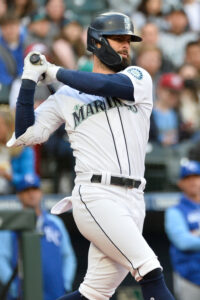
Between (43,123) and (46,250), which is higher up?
(43,123)

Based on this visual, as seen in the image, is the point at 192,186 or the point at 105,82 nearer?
the point at 105,82

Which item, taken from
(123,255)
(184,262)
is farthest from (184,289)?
(123,255)

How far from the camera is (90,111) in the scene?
4145 mm

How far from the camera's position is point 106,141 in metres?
4.09

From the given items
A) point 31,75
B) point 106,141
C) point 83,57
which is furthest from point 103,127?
point 83,57

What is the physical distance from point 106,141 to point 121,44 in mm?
527

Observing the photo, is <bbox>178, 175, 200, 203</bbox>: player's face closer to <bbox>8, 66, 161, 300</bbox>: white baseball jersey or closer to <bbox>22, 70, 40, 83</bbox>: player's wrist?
<bbox>8, 66, 161, 300</bbox>: white baseball jersey

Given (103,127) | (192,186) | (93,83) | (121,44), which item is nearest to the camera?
(93,83)

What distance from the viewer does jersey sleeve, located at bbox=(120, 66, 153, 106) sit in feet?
13.5

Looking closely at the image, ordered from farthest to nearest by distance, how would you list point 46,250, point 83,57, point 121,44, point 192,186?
point 83,57
point 192,186
point 46,250
point 121,44

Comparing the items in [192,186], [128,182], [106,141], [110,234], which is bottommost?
[192,186]

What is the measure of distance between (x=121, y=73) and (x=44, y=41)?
17.3 ft

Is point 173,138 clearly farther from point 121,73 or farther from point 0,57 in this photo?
point 121,73

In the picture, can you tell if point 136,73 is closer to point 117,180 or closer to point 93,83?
point 93,83
